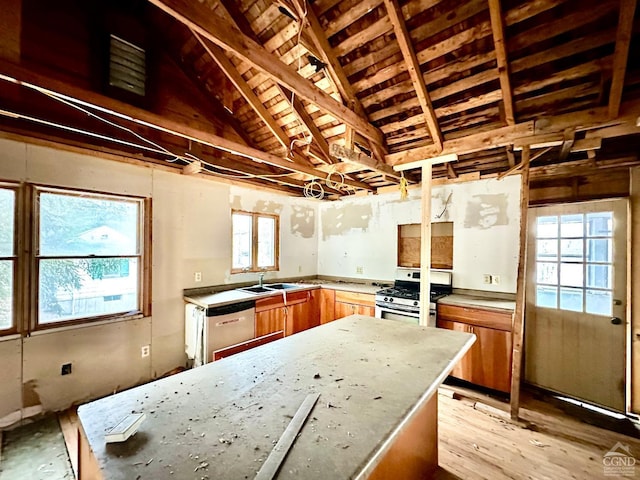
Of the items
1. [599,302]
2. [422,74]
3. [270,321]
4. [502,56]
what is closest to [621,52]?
[502,56]

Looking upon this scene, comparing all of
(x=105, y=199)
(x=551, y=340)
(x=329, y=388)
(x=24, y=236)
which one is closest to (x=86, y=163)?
(x=105, y=199)

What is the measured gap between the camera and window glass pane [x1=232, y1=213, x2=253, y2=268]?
166 inches

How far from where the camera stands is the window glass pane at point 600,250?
2852 mm

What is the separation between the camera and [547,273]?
10.6 feet

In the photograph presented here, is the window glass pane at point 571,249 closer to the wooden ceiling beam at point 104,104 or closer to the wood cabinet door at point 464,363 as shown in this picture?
the wood cabinet door at point 464,363

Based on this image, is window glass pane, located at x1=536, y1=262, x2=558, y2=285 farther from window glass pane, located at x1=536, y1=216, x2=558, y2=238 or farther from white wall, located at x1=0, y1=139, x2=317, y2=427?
white wall, located at x1=0, y1=139, x2=317, y2=427

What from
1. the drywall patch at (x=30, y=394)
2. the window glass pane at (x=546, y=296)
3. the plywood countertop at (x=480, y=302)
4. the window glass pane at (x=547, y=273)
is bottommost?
the drywall patch at (x=30, y=394)

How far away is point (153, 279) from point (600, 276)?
472cm

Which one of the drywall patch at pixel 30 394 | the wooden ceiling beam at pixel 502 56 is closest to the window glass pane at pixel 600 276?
the wooden ceiling beam at pixel 502 56

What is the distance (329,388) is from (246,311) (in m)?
2.46

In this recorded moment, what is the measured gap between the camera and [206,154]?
3.60 meters

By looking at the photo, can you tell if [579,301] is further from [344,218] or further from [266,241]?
[266,241]

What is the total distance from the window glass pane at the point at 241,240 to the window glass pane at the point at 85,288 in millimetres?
1316

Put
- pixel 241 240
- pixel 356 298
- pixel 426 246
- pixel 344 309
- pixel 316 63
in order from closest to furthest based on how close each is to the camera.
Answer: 1. pixel 316 63
2. pixel 426 246
3. pixel 356 298
4. pixel 344 309
5. pixel 241 240
